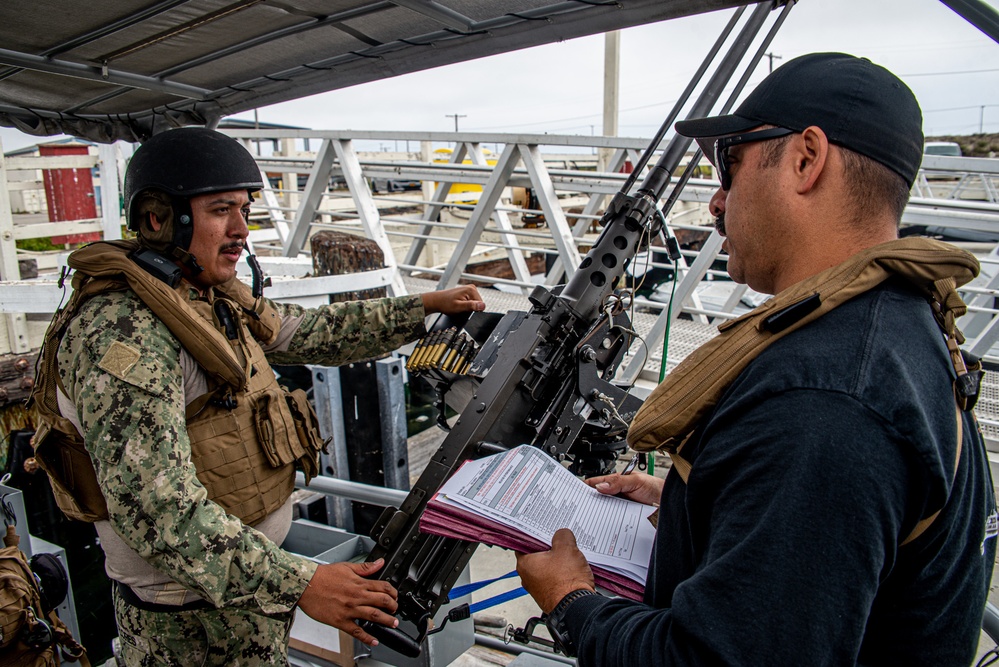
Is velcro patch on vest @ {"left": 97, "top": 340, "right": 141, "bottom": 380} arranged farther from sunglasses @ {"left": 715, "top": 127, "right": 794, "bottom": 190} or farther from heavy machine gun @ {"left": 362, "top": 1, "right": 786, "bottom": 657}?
sunglasses @ {"left": 715, "top": 127, "right": 794, "bottom": 190}

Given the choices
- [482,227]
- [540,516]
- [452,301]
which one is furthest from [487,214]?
[540,516]

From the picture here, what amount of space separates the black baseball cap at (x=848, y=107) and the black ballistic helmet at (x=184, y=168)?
1.49m

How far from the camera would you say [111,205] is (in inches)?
328

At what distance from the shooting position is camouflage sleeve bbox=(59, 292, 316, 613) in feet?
5.50

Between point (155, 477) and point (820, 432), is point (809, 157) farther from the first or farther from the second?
point (155, 477)

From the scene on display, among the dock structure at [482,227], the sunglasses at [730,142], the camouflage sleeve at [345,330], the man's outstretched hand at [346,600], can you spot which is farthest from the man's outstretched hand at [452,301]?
the sunglasses at [730,142]

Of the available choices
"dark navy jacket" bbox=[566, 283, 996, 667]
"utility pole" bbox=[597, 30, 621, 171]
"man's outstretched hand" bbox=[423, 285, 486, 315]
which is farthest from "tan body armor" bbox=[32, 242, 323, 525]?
"utility pole" bbox=[597, 30, 621, 171]

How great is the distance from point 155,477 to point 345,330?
3.57 feet

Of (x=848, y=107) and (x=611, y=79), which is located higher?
(x=611, y=79)

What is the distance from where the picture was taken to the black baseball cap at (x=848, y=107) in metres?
1.12

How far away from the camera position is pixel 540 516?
61.4 inches

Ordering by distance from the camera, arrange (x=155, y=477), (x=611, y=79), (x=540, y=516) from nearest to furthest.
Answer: (x=540, y=516) → (x=155, y=477) → (x=611, y=79)

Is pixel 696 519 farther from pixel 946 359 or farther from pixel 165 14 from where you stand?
pixel 165 14

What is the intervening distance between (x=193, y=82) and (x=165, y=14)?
79 cm
